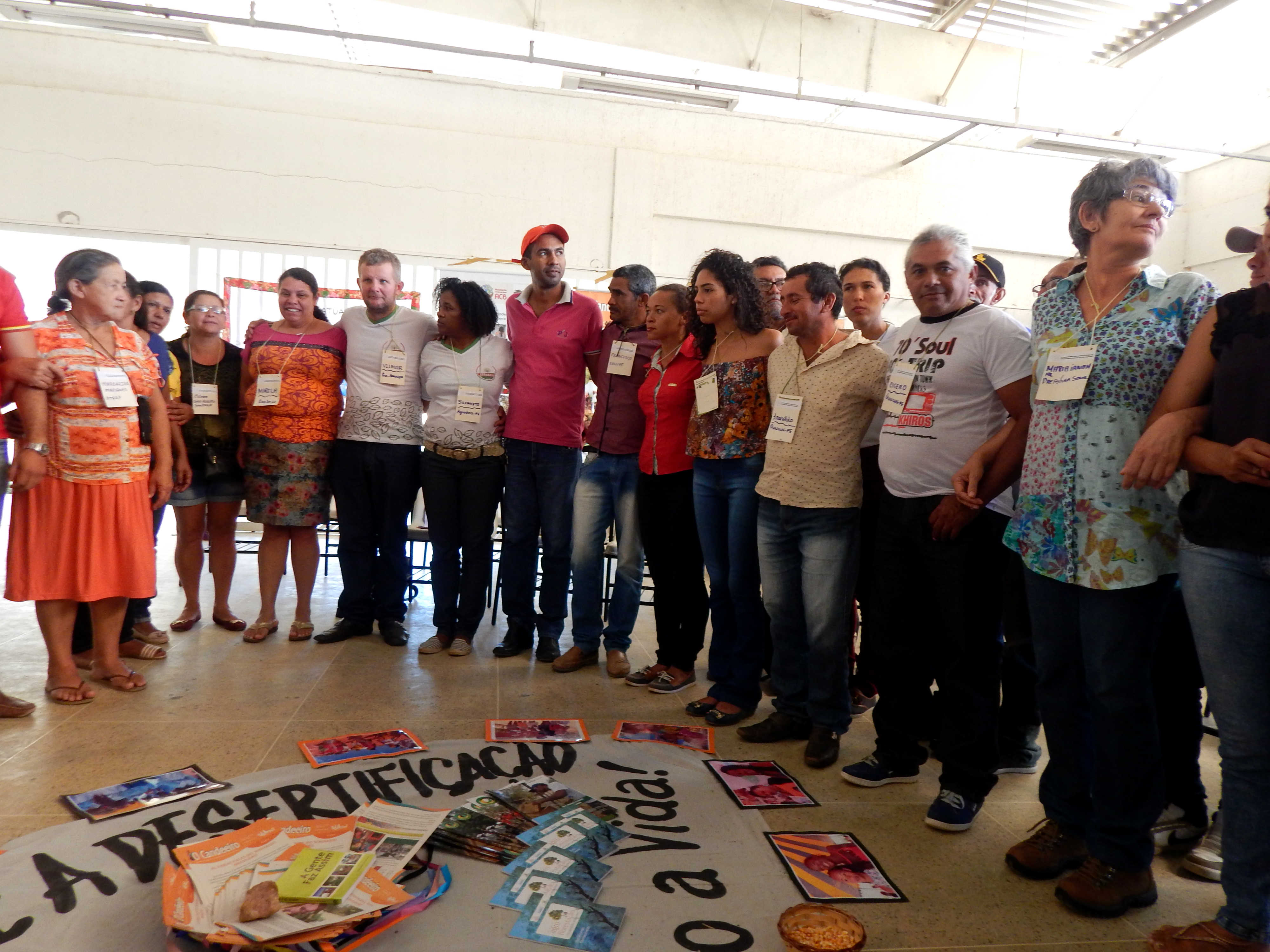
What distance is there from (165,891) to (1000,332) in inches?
89.4

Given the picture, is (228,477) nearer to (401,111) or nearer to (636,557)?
(636,557)

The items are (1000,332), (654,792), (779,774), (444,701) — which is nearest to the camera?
(1000,332)

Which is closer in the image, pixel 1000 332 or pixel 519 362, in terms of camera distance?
pixel 1000 332

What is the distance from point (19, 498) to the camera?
2719 millimetres

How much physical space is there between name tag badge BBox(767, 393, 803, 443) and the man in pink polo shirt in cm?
115

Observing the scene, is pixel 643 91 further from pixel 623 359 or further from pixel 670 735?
pixel 670 735

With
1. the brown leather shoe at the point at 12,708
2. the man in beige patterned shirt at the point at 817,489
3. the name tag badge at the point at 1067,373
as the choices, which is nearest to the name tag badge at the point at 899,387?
the man in beige patterned shirt at the point at 817,489

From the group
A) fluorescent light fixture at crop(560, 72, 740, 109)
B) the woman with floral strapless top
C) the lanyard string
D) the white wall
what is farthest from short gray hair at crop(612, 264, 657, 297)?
fluorescent light fixture at crop(560, 72, 740, 109)

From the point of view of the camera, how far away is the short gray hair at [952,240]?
2.14 metres

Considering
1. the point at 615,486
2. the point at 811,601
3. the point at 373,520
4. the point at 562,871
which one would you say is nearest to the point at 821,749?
the point at 811,601

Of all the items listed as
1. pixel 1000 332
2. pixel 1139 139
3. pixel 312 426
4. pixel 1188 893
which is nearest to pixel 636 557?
pixel 312 426

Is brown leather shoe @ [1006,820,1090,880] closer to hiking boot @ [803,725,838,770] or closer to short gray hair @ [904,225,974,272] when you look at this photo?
hiking boot @ [803,725,838,770]

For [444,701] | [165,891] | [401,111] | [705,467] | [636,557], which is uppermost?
[401,111]

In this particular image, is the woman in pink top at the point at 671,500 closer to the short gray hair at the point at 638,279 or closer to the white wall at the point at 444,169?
the short gray hair at the point at 638,279
